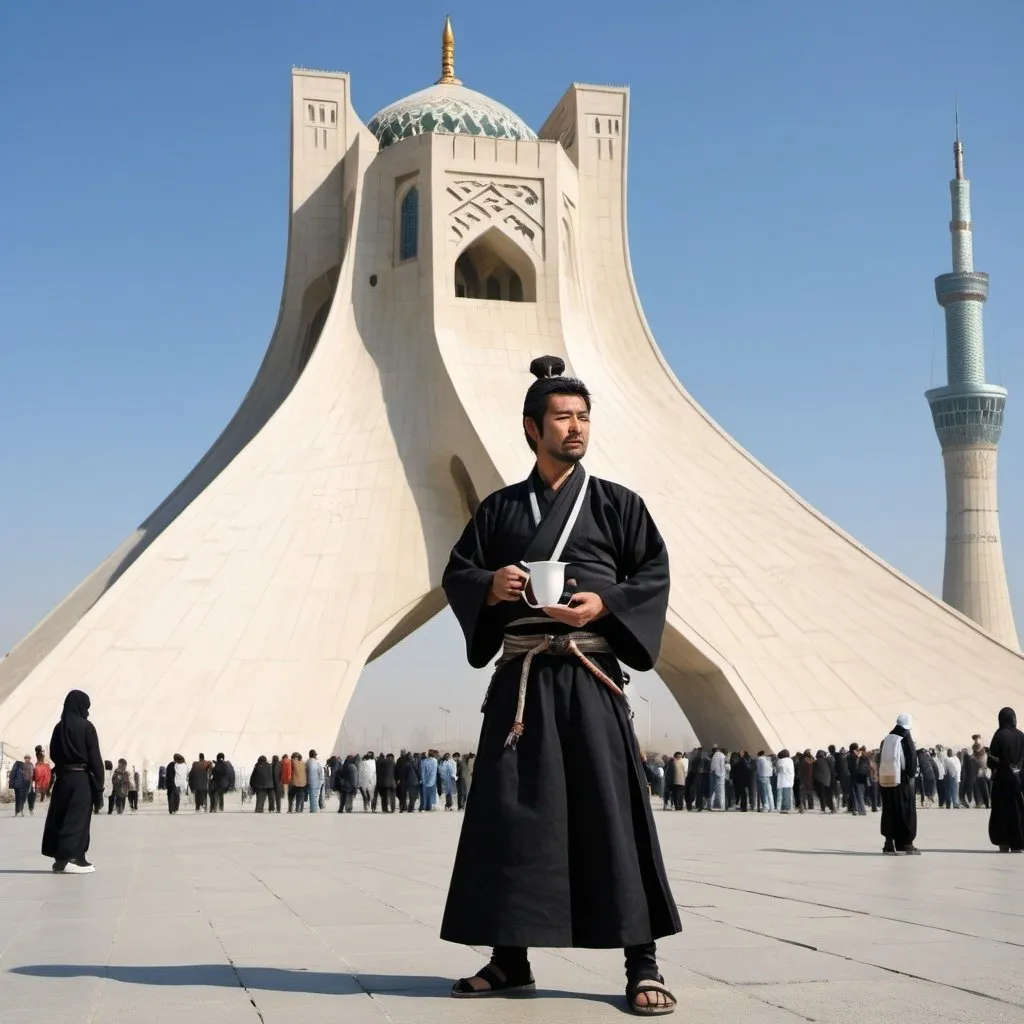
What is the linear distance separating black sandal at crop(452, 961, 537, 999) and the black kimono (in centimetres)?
7

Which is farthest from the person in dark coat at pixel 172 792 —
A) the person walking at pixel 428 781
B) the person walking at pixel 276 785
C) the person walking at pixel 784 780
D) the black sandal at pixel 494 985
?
the black sandal at pixel 494 985

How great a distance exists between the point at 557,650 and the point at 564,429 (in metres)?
0.62

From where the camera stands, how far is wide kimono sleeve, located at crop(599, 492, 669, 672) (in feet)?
12.0

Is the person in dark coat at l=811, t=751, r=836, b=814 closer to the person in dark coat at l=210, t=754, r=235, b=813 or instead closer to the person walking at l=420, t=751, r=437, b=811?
the person walking at l=420, t=751, r=437, b=811

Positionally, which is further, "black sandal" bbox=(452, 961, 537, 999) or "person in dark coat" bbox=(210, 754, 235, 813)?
"person in dark coat" bbox=(210, 754, 235, 813)

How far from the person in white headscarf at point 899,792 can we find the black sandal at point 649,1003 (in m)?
5.56

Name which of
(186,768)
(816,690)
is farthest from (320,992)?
(816,690)

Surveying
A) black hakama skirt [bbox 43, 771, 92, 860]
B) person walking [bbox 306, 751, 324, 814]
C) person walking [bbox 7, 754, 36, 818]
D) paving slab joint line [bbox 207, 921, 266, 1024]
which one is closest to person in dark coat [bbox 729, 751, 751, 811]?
person walking [bbox 306, 751, 324, 814]

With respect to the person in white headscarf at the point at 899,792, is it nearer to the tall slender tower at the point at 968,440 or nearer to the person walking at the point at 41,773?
the person walking at the point at 41,773

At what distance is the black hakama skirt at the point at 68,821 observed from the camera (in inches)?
296

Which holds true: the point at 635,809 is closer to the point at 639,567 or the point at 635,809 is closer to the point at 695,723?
the point at 639,567

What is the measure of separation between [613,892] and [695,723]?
1755 centimetres

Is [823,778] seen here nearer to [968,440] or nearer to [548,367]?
[548,367]

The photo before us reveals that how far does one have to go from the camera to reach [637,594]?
368cm
